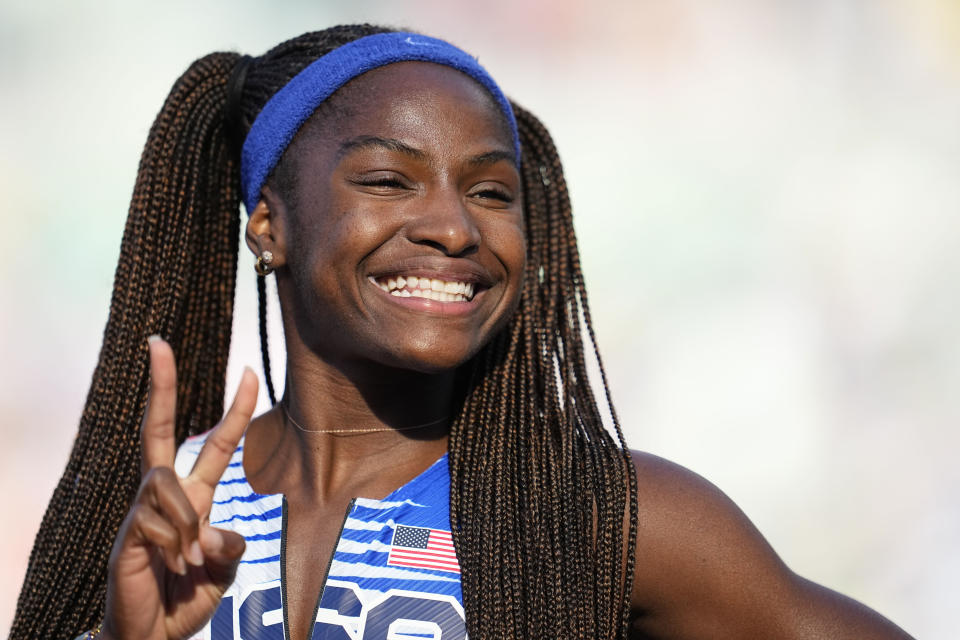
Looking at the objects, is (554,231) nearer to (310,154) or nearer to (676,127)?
(310,154)

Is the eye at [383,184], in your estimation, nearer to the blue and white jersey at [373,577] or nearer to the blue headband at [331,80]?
the blue headband at [331,80]

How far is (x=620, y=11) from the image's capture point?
6.35m

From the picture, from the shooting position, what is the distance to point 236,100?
3.43 metres

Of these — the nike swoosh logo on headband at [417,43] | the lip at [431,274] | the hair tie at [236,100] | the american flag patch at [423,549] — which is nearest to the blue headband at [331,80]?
the nike swoosh logo on headband at [417,43]

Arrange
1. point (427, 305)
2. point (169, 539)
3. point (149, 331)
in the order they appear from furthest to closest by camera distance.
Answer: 1. point (149, 331)
2. point (427, 305)
3. point (169, 539)

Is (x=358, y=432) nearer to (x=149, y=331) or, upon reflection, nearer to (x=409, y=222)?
(x=409, y=222)

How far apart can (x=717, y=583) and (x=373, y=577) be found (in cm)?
79

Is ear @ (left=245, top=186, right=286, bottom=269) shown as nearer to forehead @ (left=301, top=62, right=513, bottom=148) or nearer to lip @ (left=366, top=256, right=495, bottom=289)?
forehead @ (left=301, top=62, right=513, bottom=148)

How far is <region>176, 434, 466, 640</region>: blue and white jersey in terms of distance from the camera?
8.41ft

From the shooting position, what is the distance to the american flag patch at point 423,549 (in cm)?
265

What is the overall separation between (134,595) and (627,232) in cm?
420

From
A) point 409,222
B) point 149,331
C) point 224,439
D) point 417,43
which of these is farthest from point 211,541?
point 417,43

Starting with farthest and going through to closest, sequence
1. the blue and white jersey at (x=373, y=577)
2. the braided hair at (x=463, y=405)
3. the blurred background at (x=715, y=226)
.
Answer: the blurred background at (x=715, y=226) < the braided hair at (x=463, y=405) < the blue and white jersey at (x=373, y=577)

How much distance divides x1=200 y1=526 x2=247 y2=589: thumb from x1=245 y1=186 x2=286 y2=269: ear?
1051 mm
